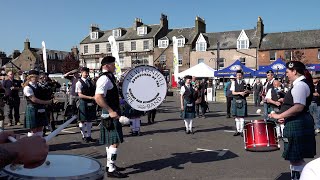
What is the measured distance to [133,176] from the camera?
18.7 ft

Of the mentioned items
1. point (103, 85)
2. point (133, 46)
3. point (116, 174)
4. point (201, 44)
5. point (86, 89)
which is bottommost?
point (116, 174)

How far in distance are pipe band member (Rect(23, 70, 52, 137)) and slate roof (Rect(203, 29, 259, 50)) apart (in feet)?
127

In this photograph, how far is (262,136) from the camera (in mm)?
5320

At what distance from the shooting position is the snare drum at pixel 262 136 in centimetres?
529

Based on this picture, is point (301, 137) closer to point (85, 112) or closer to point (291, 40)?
point (85, 112)

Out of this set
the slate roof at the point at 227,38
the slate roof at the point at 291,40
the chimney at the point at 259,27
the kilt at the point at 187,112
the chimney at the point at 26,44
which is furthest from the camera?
the chimney at the point at 26,44

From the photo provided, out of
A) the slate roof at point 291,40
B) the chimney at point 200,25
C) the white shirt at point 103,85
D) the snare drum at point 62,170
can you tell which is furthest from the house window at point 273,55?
the snare drum at point 62,170

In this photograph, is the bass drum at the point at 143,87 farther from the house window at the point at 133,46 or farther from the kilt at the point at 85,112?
the house window at the point at 133,46

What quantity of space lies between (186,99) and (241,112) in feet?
5.38

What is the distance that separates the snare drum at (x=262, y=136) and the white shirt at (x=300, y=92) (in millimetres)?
857

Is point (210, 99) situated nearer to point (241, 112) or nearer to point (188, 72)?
point (188, 72)

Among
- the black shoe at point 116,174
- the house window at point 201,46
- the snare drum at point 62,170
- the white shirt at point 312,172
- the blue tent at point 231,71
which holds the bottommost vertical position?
the black shoe at point 116,174

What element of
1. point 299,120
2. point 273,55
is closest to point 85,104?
point 299,120

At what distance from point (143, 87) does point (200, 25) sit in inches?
1713
